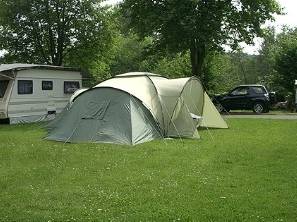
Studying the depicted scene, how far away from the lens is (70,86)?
80.2 feet

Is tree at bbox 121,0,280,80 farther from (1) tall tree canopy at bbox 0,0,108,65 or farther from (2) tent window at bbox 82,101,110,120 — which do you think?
(2) tent window at bbox 82,101,110,120

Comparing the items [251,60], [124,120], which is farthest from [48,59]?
[251,60]

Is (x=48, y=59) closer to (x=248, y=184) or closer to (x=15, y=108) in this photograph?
(x=15, y=108)

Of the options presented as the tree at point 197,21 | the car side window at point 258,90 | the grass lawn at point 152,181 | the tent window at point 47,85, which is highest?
the tree at point 197,21

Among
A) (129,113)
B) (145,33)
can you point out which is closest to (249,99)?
(145,33)

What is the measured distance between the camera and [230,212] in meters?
6.60

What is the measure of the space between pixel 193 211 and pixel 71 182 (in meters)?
2.84

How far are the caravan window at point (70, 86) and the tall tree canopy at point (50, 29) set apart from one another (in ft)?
24.5

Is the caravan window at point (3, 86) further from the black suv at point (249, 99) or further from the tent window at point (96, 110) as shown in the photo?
the black suv at point (249, 99)

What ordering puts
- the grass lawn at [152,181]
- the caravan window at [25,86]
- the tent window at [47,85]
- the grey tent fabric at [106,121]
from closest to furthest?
1. the grass lawn at [152,181]
2. the grey tent fabric at [106,121]
3. the caravan window at [25,86]
4. the tent window at [47,85]

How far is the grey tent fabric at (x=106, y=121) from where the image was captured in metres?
13.7

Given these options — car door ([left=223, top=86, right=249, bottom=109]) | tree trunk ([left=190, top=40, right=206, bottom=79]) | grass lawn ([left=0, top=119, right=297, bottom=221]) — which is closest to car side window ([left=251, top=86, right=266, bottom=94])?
car door ([left=223, top=86, right=249, bottom=109])

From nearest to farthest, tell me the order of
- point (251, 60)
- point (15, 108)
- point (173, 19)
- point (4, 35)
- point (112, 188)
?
point (112, 188) < point (15, 108) < point (173, 19) < point (4, 35) < point (251, 60)

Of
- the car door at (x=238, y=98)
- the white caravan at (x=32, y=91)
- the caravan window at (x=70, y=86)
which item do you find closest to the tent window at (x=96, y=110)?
the white caravan at (x=32, y=91)
